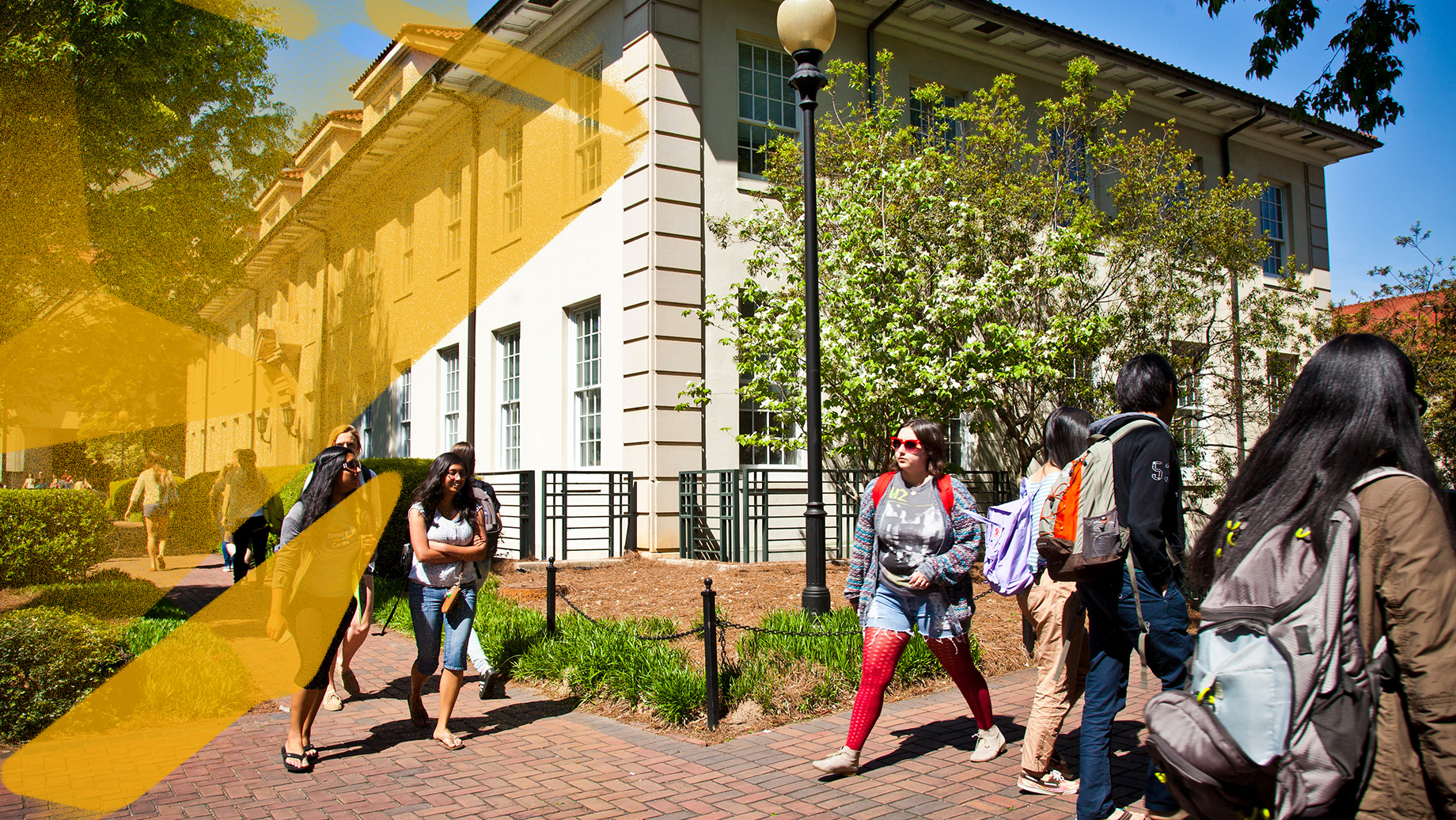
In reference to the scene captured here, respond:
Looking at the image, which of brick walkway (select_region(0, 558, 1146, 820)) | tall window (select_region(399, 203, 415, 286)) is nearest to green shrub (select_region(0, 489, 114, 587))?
brick walkway (select_region(0, 558, 1146, 820))

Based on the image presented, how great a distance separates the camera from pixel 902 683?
676 centimetres

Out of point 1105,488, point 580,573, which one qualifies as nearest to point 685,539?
point 580,573

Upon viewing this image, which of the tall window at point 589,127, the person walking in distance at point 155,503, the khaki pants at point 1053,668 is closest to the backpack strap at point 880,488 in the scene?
the khaki pants at point 1053,668

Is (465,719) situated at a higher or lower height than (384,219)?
lower

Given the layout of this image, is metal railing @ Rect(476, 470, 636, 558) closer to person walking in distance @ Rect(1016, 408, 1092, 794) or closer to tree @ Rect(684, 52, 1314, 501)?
tree @ Rect(684, 52, 1314, 501)

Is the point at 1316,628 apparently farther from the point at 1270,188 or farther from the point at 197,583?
the point at 1270,188

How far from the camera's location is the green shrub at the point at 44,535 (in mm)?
11281

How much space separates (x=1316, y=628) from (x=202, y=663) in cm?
737

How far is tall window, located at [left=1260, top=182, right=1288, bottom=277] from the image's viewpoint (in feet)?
69.2

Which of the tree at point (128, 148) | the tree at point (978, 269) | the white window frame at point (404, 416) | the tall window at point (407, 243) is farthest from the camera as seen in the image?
the white window frame at point (404, 416)

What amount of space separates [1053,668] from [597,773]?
2514 millimetres

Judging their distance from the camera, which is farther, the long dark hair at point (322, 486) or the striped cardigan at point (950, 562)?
the long dark hair at point (322, 486)

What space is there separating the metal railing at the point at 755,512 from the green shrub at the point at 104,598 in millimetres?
6197
